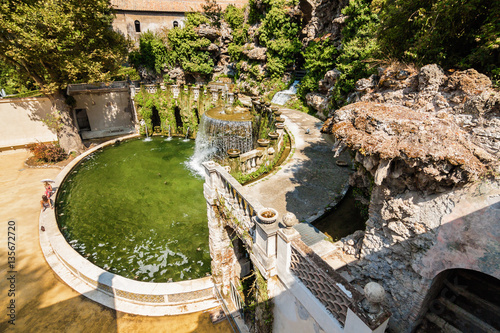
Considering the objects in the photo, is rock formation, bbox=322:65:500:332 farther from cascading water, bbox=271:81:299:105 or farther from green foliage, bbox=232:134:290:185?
cascading water, bbox=271:81:299:105

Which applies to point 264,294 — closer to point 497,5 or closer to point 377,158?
point 377,158

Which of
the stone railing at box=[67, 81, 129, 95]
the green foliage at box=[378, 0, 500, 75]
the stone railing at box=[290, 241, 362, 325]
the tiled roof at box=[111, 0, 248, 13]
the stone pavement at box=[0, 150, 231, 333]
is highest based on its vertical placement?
the tiled roof at box=[111, 0, 248, 13]

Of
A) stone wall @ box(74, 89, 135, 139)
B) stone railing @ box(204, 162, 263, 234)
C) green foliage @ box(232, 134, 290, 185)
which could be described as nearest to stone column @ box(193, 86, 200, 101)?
stone wall @ box(74, 89, 135, 139)

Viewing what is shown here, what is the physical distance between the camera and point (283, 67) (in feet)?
91.4

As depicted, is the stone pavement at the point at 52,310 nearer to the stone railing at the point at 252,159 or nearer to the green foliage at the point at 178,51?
the stone railing at the point at 252,159

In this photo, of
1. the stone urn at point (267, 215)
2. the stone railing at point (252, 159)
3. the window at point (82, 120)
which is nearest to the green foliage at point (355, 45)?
the stone railing at point (252, 159)

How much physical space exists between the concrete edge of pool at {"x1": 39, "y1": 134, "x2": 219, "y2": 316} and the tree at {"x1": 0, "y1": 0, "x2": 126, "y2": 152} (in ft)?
42.6

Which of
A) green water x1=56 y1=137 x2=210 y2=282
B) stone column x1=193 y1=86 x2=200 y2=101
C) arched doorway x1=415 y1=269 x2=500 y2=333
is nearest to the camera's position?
arched doorway x1=415 y1=269 x2=500 y2=333

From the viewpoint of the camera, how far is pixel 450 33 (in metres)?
5.41

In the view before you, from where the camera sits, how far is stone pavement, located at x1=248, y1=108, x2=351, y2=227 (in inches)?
360

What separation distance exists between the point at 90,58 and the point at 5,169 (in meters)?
10.6

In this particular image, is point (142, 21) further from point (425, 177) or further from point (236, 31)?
point (425, 177)

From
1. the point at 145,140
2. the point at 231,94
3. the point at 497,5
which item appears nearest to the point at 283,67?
the point at 231,94

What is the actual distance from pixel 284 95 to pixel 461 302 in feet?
78.8
